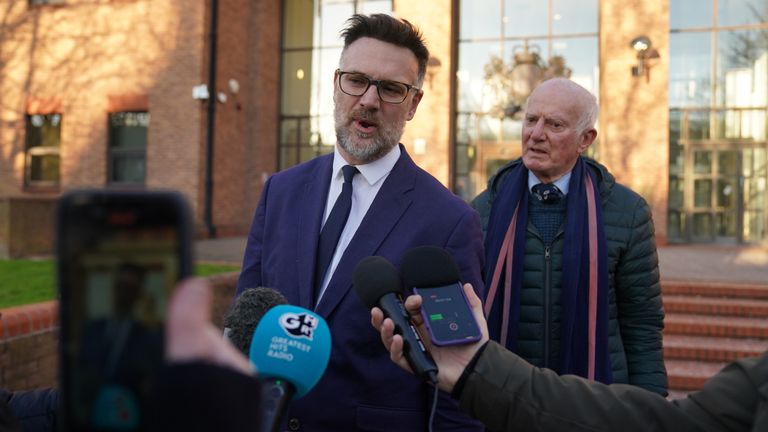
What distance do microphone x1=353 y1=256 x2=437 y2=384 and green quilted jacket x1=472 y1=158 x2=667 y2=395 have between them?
1.47 meters

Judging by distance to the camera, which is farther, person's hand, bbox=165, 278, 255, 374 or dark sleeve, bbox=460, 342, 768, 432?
dark sleeve, bbox=460, 342, 768, 432

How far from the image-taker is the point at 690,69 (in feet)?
45.2

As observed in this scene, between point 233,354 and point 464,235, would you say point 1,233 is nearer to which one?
point 464,235

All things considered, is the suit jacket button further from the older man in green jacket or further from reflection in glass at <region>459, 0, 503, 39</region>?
reflection in glass at <region>459, 0, 503, 39</region>

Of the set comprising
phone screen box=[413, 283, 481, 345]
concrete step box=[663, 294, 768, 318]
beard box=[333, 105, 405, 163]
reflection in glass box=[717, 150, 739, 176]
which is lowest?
concrete step box=[663, 294, 768, 318]

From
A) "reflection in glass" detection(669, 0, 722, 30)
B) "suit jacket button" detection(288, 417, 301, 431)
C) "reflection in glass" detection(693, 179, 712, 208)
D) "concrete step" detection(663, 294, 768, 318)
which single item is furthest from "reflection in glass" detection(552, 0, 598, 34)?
"suit jacket button" detection(288, 417, 301, 431)

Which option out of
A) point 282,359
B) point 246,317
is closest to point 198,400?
point 282,359

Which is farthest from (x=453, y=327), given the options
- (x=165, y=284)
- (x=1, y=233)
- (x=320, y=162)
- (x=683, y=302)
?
(x=1, y=233)

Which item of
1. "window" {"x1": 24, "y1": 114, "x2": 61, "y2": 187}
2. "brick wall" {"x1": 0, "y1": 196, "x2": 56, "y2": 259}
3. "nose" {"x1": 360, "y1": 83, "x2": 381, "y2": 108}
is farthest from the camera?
"window" {"x1": 24, "y1": 114, "x2": 61, "y2": 187}

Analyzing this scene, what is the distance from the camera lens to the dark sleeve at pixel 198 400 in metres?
0.61

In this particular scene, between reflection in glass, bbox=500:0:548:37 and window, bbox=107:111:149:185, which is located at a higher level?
reflection in glass, bbox=500:0:548:37

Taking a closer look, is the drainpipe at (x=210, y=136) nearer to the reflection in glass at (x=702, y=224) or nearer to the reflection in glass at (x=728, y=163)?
the reflection in glass at (x=702, y=224)

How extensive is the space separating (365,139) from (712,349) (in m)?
5.47

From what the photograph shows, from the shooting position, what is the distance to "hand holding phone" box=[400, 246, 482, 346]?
129 centimetres
